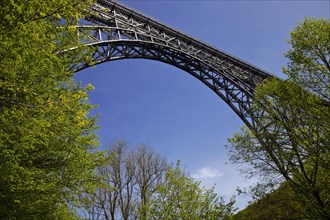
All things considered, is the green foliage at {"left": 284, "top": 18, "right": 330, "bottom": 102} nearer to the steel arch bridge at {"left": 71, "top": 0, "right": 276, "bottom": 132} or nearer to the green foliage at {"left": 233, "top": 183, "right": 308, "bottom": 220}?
the green foliage at {"left": 233, "top": 183, "right": 308, "bottom": 220}

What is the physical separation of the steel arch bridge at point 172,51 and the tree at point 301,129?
11.7m

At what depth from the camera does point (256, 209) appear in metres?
10.3

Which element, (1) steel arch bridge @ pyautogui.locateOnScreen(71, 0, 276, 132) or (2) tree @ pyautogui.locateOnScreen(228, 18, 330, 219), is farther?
(1) steel arch bridge @ pyautogui.locateOnScreen(71, 0, 276, 132)

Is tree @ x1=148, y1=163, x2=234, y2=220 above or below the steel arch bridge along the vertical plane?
below

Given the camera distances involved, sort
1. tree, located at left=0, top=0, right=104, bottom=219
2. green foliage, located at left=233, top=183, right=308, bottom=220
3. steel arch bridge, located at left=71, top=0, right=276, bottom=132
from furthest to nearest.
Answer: steel arch bridge, located at left=71, top=0, right=276, bottom=132 → green foliage, located at left=233, top=183, right=308, bottom=220 → tree, located at left=0, top=0, right=104, bottom=219

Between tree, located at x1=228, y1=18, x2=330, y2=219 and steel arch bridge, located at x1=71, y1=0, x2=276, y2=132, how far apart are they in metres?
11.7

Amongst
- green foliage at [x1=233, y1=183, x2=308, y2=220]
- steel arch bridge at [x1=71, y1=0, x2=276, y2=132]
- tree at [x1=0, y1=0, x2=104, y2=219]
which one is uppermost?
steel arch bridge at [x1=71, y1=0, x2=276, y2=132]

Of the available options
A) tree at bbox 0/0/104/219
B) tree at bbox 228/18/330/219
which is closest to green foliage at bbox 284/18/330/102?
tree at bbox 228/18/330/219

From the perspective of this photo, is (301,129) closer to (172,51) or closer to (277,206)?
(277,206)

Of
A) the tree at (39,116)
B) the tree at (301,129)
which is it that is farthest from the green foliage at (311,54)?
the tree at (39,116)

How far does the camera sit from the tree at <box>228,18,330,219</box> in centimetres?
893

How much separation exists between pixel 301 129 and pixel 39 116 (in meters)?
8.21

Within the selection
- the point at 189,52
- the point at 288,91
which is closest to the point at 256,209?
the point at 288,91

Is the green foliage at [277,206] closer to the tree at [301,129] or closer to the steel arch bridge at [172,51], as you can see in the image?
the tree at [301,129]
